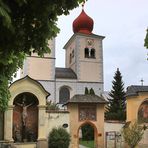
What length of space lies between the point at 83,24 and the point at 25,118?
122 ft

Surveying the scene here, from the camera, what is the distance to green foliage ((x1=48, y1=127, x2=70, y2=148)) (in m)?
31.1

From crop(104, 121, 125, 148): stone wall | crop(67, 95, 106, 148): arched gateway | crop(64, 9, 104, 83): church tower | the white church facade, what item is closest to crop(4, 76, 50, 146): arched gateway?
crop(67, 95, 106, 148): arched gateway

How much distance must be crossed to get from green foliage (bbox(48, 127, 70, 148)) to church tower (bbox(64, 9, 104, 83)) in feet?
111

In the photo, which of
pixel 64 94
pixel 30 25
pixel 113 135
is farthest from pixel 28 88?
pixel 64 94

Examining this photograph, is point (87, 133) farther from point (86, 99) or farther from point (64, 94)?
point (64, 94)

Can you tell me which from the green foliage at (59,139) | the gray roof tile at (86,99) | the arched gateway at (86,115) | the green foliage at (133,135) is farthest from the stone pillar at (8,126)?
the green foliage at (133,135)

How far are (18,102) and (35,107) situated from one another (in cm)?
140

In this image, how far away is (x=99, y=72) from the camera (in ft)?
219

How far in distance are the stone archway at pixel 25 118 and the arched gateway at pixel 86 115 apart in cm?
279

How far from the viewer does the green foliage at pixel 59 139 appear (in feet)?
102

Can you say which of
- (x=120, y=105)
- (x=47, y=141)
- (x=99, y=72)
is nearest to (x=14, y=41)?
(x=47, y=141)

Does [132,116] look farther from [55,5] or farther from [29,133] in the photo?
[55,5]

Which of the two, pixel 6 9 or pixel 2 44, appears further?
pixel 2 44

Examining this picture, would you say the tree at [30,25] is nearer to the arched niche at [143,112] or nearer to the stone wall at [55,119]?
the stone wall at [55,119]
